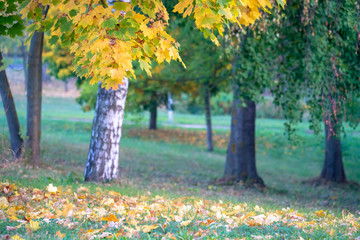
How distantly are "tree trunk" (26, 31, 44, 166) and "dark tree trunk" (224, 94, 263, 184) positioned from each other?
5.64 m

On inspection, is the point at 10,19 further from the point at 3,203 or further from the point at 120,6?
the point at 3,203

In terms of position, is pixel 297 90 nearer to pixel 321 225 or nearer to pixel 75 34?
pixel 321 225

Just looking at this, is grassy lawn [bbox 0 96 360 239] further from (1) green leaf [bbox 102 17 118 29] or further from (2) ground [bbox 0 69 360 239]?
(1) green leaf [bbox 102 17 118 29]

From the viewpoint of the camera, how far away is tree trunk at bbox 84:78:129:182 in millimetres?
7852

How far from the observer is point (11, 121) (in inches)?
360

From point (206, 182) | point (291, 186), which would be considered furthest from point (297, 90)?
point (291, 186)

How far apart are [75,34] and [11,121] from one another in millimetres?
5362

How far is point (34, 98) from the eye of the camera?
9.60m

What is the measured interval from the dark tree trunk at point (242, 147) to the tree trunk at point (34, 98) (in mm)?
5644

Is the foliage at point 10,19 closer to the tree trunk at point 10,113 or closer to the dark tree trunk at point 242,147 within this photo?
the tree trunk at point 10,113

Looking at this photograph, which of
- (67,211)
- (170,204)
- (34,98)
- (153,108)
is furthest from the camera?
(153,108)

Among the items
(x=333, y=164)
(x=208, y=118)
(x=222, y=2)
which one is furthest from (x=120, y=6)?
(x=208, y=118)

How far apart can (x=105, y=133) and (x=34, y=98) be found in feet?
9.14

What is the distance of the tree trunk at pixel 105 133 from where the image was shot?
7.85 metres
